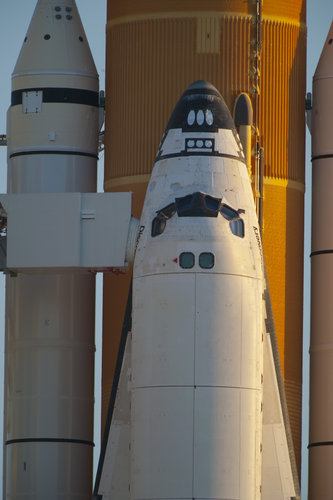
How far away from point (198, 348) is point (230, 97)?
865 cm

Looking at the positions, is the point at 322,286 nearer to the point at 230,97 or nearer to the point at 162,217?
the point at 230,97

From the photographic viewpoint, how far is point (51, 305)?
1706 inches

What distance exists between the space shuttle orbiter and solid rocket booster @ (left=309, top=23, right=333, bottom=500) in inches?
173

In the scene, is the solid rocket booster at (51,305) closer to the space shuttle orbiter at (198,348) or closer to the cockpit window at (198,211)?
the space shuttle orbiter at (198,348)

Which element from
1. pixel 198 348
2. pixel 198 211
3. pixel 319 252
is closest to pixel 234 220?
pixel 198 211

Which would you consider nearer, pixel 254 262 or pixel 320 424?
pixel 254 262

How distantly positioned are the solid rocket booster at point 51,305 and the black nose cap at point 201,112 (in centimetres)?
592

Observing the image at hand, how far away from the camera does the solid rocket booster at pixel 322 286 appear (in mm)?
42531

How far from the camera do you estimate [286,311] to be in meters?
43.3

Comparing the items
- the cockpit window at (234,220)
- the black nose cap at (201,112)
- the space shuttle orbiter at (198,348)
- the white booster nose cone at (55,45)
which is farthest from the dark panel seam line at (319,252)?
the white booster nose cone at (55,45)

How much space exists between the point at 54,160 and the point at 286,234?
552 cm

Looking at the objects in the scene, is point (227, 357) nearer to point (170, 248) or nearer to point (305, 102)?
point (170, 248)

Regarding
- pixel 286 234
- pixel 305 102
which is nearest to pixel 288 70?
pixel 305 102

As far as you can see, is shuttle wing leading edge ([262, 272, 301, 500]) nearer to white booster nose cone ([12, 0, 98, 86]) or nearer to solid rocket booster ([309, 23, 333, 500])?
solid rocket booster ([309, 23, 333, 500])
